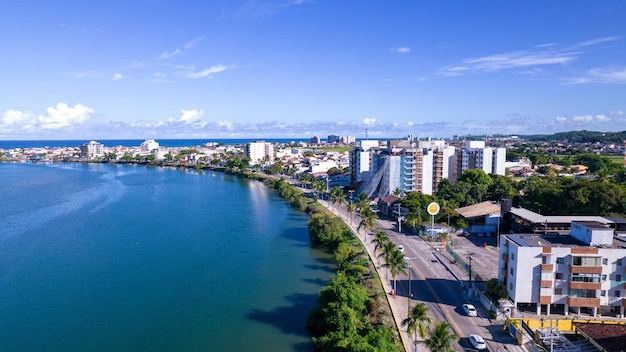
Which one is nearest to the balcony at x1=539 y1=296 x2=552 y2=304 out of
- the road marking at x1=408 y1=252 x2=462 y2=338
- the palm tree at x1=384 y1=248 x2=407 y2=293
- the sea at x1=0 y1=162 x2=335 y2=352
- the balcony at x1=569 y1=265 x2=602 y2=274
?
the balcony at x1=569 y1=265 x2=602 y2=274

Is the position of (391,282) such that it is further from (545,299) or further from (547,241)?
(547,241)

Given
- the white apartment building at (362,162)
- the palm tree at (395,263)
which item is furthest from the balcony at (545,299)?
the white apartment building at (362,162)

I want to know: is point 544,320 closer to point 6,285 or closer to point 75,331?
point 75,331

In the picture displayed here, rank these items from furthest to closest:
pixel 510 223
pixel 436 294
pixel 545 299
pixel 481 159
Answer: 1. pixel 481 159
2. pixel 510 223
3. pixel 436 294
4. pixel 545 299

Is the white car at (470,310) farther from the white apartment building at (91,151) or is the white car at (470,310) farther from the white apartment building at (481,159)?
the white apartment building at (91,151)

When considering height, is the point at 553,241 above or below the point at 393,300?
above

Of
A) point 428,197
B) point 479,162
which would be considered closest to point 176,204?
point 428,197

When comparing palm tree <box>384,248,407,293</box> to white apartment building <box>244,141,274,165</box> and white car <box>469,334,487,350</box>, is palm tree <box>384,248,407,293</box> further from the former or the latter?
white apartment building <box>244,141,274,165</box>

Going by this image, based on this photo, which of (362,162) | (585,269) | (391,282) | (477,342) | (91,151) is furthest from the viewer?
(91,151)

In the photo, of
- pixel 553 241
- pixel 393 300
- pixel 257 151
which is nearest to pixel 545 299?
pixel 553 241
